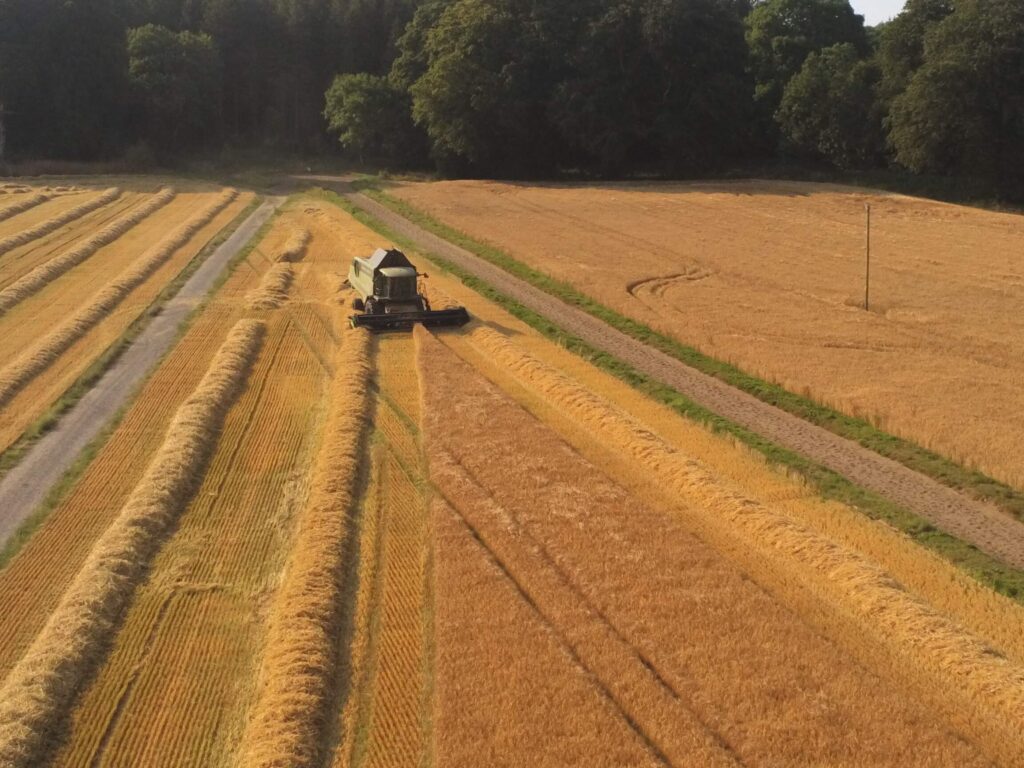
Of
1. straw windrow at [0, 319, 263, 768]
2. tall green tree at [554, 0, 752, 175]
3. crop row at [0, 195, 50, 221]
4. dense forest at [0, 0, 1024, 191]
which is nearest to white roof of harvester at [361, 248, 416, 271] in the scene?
straw windrow at [0, 319, 263, 768]

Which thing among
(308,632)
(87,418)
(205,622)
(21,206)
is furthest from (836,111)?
(205,622)

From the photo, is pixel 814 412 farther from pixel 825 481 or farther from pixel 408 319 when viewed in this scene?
pixel 408 319

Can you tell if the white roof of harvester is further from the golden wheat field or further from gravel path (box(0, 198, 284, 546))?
the golden wheat field

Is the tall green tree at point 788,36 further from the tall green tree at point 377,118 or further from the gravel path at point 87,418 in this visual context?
the gravel path at point 87,418

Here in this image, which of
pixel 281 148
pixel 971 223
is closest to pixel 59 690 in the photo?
pixel 971 223

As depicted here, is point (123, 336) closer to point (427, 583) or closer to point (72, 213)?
point (427, 583)

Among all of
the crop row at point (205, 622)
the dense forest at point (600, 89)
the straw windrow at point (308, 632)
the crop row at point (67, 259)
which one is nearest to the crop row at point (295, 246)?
the crop row at point (67, 259)
